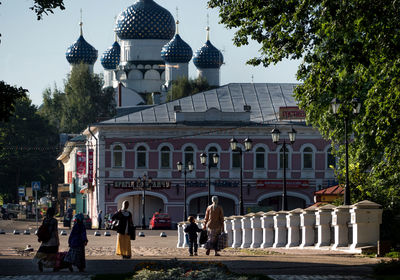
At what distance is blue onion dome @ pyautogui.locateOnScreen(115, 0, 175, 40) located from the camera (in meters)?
102

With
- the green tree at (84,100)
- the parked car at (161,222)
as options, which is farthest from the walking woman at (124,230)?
the green tree at (84,100)

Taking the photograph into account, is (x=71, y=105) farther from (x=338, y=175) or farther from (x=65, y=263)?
(x=65, y=263)

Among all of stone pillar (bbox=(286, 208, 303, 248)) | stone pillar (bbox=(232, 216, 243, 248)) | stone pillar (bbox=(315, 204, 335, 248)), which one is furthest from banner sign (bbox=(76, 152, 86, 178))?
stone pillar (bbox=(315, 204, 335, 248))

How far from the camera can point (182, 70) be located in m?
107

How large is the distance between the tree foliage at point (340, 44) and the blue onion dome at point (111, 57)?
85.5 m

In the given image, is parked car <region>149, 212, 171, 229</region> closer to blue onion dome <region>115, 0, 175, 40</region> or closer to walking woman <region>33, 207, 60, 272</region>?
blue onion dome <region>115, 0, 175, 40</region>

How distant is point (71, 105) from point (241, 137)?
4314 centimetres

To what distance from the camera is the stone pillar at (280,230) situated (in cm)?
3094

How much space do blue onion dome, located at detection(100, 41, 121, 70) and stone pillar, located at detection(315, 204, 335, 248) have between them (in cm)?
9041

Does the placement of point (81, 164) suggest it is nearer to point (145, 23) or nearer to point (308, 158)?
point (308, 158)

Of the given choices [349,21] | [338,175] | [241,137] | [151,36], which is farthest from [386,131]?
[151,36]

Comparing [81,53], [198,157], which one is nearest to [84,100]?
[81,53]

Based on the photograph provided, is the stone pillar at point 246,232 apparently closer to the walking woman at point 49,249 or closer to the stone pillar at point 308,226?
the stone pillar at point 308,226

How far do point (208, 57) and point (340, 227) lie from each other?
83.8 m
